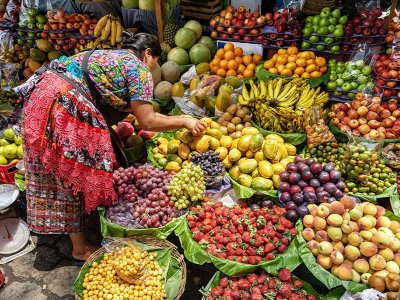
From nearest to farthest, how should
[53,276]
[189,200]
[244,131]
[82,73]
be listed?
[82,73]
[189,200]
[53,276]
[244,131]

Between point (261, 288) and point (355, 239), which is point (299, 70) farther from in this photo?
point (261, 288)

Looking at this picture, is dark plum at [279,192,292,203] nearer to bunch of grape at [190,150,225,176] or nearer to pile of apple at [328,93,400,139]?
bunch of grape at [190,150,225,176]

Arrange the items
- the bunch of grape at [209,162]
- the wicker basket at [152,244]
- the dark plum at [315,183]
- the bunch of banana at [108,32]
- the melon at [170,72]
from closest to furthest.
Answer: the wicker basket at [152,244]
the dark plum at [315,183]
the bunch of grape at [209,162]
the melon at [170,72]
the bunch of banana at [108,32]

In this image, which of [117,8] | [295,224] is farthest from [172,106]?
[295,224]

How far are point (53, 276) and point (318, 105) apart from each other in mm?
3070

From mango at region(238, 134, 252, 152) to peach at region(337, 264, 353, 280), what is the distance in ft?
4.49

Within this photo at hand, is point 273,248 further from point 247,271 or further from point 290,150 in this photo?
point 290,150

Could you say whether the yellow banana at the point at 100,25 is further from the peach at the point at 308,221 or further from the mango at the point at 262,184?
the peach at the point at 308,221

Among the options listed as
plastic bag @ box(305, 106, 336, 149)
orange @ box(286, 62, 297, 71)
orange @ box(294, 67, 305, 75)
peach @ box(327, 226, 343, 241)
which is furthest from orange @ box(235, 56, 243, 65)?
peach @ box(327, 226, 343, 241)

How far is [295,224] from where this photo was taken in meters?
2.78

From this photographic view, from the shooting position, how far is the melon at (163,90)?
4.64 meters

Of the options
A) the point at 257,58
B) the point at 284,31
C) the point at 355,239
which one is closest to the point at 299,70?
the point at 284,31

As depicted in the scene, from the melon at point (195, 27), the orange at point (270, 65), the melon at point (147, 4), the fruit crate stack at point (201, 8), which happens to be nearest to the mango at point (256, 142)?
the orange at point (270, 65)

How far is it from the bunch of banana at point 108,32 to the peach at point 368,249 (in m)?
4.10
